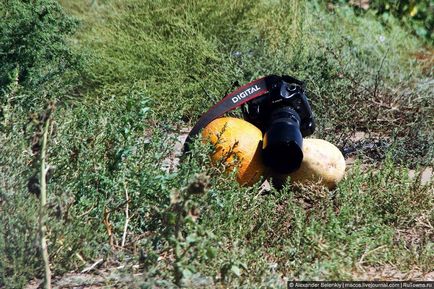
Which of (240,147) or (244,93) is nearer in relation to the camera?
(240,147)

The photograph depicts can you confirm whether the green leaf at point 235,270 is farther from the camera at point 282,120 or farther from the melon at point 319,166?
the melon at point 319,166

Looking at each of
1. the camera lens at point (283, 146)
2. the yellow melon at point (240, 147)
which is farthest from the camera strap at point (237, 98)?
the camera lens at point (283, 146)

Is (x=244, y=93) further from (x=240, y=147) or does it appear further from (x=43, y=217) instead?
A: (x=43, y=217)

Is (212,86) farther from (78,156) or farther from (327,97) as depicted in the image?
(78,156)

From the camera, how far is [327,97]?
609 cm

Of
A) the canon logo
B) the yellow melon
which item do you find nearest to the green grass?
the yellow melon

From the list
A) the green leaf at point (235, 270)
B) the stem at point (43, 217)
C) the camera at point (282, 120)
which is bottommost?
the green leaf at point (235, 270)

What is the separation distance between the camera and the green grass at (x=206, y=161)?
11.9 ft

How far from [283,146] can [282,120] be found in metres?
0.18

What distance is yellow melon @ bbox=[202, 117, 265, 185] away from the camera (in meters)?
4.64

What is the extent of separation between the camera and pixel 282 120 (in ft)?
15.6

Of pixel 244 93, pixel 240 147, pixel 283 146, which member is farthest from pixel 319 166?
pixel 244 93

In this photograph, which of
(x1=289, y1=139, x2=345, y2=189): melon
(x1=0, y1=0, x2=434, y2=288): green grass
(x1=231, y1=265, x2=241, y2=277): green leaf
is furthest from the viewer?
(x1=289, y1=139, x2=345, y2=189): melon

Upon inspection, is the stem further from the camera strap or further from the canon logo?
the canon logo
